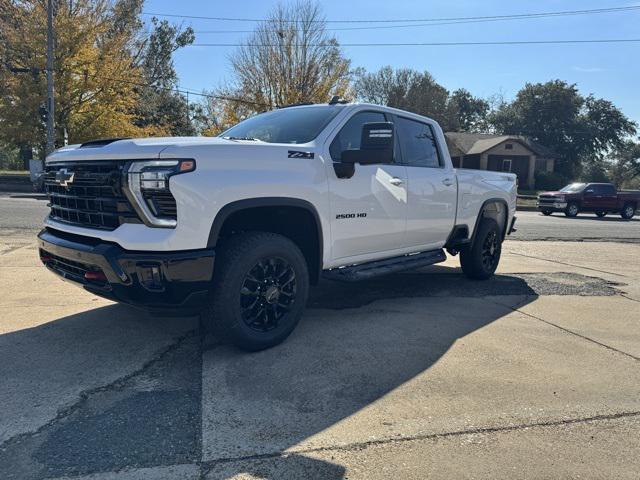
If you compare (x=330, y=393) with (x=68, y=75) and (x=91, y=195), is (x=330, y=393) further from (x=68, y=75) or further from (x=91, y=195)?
(x=68, y=75)

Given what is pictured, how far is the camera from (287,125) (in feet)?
15.6

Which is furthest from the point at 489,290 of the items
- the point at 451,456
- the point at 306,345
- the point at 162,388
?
the point at 162,388

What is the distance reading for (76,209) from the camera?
3.75 metres

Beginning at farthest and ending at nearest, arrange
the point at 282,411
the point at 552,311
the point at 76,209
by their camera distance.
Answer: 1. the point at 552,311
2. the point at 76,209
3. the point at 282,411

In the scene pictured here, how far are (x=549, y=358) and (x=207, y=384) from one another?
273 cm

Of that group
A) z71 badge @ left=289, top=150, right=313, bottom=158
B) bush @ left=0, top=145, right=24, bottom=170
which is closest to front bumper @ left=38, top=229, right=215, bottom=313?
z71 badge @ left=289, top=150, right=313, bottom=158

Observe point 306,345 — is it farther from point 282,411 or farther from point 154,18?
point 154,18

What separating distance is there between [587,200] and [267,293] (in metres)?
24.6

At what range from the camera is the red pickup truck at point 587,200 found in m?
24.0

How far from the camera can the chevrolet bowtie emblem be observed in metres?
3.75

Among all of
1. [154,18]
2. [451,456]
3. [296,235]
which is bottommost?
[451,456]

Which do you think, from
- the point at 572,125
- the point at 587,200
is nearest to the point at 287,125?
the point at 587,200

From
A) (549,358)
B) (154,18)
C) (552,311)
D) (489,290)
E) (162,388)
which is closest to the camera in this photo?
(162,388)

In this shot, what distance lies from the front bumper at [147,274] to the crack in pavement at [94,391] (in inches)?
21.1
